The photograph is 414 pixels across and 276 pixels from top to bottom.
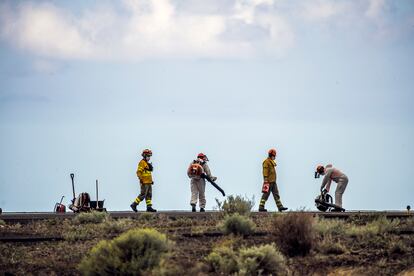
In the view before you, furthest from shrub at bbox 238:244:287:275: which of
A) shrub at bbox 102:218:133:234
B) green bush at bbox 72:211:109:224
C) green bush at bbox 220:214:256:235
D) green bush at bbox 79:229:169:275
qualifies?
green bush at bbox 72:211:109:224

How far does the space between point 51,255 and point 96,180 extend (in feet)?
41.0

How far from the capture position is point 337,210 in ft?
110

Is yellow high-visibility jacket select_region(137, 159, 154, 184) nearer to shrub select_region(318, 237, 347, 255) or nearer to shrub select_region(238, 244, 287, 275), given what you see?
shrub select_region(318, 237, 347, 255)

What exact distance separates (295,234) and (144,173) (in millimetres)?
11079

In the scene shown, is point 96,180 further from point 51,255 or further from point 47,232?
point 51,255

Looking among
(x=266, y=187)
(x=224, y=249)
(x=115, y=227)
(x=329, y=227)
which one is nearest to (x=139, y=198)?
(x=266, y=187)

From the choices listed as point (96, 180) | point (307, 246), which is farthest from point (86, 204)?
point (307, 246)

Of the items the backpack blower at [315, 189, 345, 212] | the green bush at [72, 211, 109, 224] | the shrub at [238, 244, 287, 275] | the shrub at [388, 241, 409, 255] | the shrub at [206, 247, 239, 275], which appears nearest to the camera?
the shrub at [238, 244, 287, 275]

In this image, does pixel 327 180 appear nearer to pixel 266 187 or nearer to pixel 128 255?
pixel 266 187

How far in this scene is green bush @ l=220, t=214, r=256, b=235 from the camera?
25.2 metres

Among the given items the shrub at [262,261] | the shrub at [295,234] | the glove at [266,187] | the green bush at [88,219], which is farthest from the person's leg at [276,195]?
the shrub at [262,261]

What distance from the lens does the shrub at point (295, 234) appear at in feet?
76.5

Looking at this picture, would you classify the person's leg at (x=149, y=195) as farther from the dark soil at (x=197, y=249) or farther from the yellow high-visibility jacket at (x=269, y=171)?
the dark soil at (x=197, y=249)

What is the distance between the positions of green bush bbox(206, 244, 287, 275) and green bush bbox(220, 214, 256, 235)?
305 centimetres
